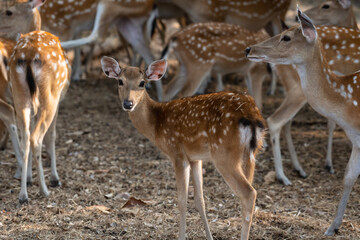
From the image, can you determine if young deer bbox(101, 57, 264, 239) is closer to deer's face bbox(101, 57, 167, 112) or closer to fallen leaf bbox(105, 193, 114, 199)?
deer's face bbox(101, 57, 167, 112)

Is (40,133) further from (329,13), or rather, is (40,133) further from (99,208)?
(329,13)

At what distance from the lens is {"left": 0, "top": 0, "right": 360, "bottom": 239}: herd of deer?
4148 millimetres

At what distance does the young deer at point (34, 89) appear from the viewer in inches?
204

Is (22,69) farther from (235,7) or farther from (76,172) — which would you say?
(235,7)

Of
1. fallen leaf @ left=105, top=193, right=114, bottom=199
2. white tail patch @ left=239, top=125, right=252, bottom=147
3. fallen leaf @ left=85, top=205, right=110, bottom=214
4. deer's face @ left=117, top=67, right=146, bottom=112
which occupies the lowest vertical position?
fallen leaf @ left=105, top=193, right=114, bottom=199

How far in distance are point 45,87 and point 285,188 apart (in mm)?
2374

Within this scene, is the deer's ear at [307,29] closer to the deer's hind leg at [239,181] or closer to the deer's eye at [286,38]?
the deer's eye at [286,38]

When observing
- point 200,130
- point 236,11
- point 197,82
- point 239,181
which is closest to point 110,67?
point 200,130

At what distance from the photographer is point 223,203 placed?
5.33 m

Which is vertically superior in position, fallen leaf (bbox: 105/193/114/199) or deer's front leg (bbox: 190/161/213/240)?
deer's front leg (bbox: 190/161/213/240)

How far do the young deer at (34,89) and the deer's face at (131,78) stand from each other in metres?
0.68

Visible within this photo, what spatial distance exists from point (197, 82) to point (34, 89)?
2.14m

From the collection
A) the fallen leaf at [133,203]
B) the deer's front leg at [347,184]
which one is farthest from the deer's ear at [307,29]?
the fallen leaf at [133,203]

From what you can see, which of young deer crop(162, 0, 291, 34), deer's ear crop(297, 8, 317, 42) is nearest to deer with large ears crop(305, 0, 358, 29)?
young deer crop(162, 0, 291, 34)
